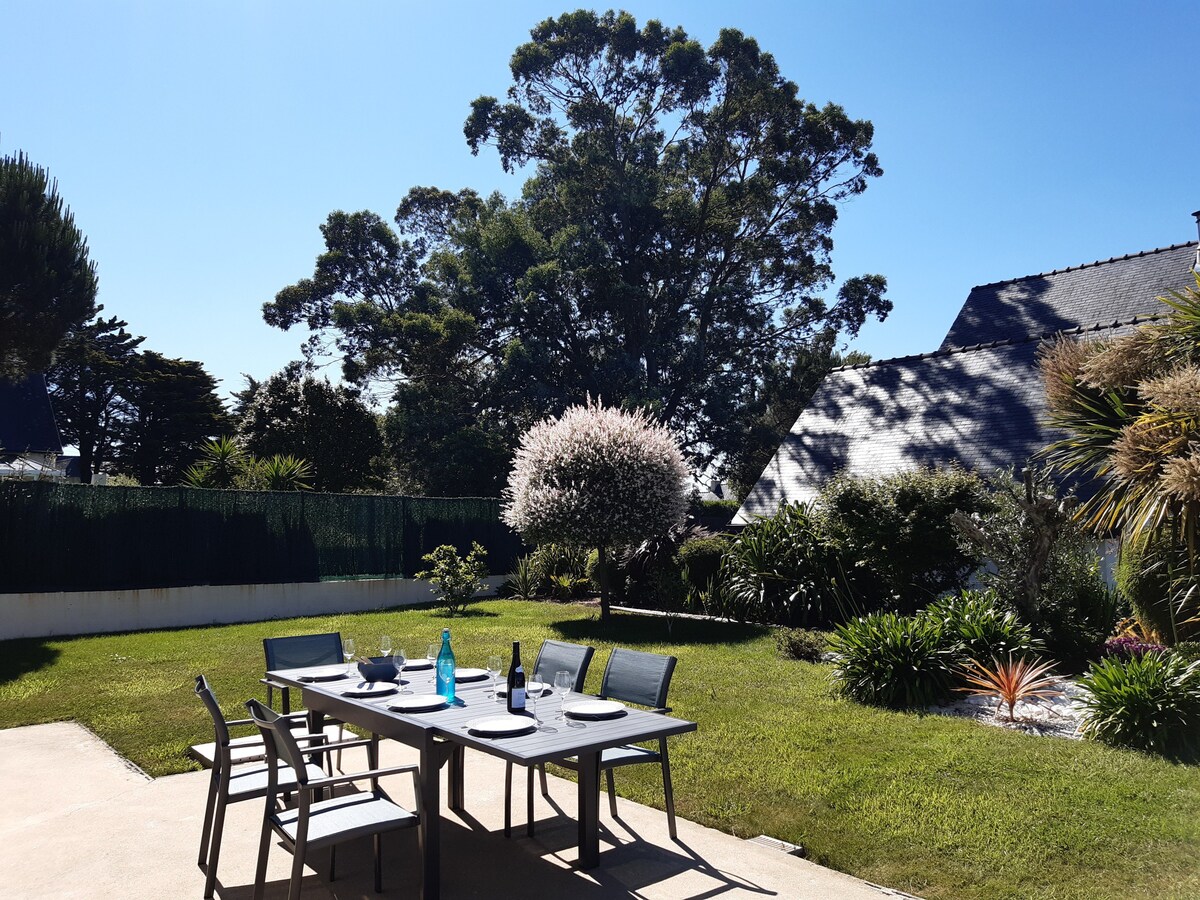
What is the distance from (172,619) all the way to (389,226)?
78.5ft

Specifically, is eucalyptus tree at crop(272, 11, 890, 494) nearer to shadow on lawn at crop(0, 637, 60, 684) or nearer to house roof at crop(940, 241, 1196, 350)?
house roof at crop(940, 241, 1196, 350)

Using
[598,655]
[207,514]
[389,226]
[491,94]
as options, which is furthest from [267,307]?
[598,655]

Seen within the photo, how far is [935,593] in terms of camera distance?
11789 mm

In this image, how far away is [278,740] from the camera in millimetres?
3771

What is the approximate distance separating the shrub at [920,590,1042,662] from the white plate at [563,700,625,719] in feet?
16.3

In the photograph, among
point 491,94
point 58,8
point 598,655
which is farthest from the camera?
point 491,94

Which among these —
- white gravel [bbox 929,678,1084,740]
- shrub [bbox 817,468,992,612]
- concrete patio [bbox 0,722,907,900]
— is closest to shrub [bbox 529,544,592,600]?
shrub [bbox 817,468,992,612]

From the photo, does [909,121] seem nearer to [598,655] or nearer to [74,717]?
[598,655]

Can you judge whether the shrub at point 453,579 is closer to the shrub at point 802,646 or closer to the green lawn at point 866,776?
the green lawn at point 866,776

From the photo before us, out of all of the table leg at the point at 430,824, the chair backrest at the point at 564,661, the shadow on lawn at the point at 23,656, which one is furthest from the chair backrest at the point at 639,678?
the shadow on lawn at the point at 23,656

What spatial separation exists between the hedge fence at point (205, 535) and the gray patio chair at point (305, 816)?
11509mm

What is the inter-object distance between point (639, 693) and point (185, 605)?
11.5 metres

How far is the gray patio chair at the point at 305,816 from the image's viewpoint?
139 inches

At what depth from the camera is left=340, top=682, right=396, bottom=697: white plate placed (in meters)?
4.72
